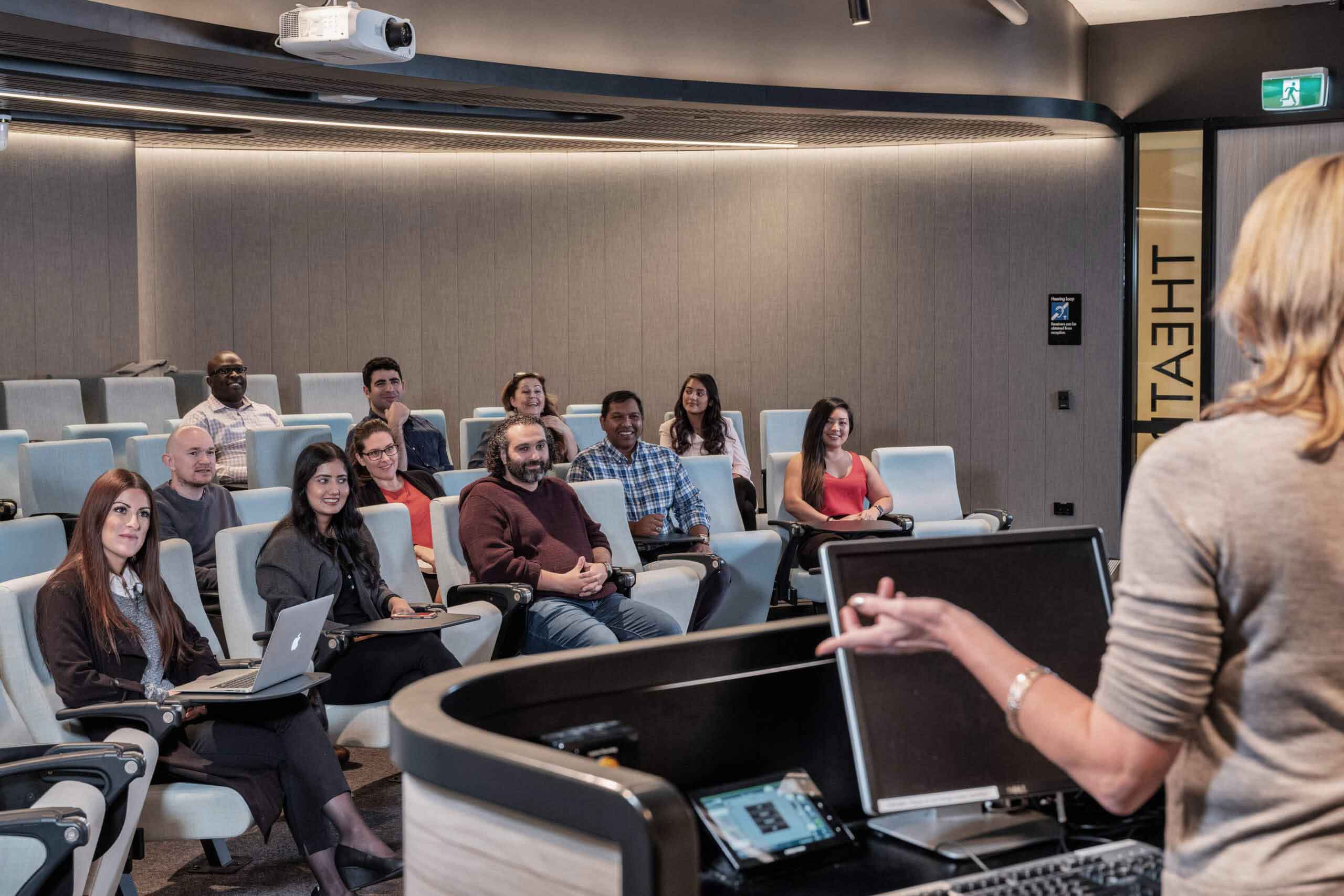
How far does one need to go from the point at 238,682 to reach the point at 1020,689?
2.57m

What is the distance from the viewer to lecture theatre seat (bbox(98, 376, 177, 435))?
854 cm

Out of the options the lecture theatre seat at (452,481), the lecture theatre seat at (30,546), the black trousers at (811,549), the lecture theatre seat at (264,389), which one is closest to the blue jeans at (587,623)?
the lecture theatre seat at (452,481)

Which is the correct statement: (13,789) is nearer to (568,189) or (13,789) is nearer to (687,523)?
(687,523)

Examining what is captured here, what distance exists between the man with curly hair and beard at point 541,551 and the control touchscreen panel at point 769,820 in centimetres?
306

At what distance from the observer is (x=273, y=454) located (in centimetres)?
605

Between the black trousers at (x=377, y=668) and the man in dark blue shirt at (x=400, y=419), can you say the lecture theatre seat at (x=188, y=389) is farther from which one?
the black trousers at (x=377, y=668)

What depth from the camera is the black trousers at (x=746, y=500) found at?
22.7ft

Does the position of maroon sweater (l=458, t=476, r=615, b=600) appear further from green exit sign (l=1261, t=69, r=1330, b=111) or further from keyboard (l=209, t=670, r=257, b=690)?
green exit sign (l=1261, t=69, r=1330, b=111)

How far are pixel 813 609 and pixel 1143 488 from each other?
5998mm

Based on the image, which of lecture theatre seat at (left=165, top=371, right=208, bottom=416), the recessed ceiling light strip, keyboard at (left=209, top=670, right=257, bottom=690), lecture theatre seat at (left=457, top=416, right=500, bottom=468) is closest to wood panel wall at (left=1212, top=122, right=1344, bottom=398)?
the recessed ceiling light strip

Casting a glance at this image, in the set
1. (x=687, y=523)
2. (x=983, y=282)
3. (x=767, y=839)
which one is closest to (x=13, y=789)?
(x=767, y=839)

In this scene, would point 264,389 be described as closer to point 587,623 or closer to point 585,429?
point 585,429

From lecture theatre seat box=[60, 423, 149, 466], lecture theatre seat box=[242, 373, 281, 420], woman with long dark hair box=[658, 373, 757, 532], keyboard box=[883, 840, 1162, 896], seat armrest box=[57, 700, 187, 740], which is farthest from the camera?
lecture theatre seat box=[242, 373, 281, 420]

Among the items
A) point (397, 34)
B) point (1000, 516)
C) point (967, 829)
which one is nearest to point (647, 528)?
point (1000, 516)
